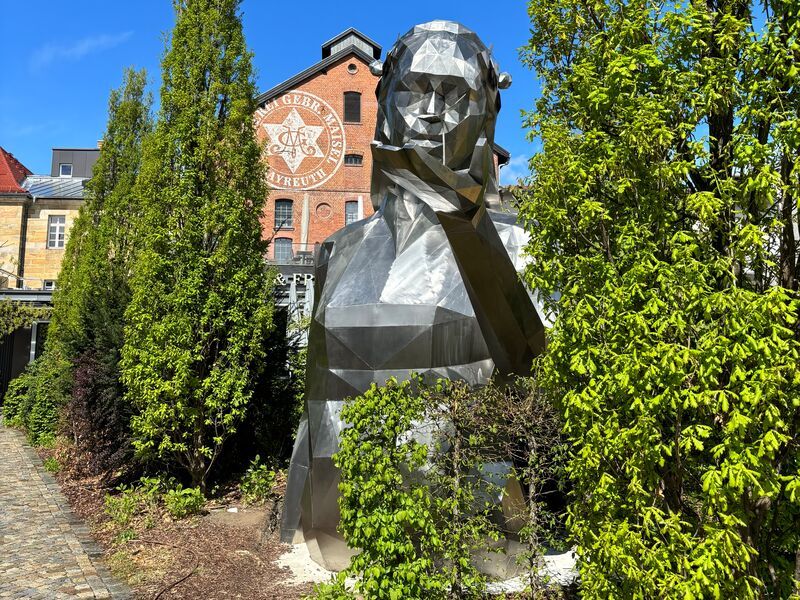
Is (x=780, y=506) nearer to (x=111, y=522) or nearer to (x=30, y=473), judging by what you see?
(x=111, y=522)

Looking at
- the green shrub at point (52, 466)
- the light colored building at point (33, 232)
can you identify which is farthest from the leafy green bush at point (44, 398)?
the light colored building at point (33, 232)

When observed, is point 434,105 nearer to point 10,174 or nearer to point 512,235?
point 512,235

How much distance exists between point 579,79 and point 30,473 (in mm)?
13420

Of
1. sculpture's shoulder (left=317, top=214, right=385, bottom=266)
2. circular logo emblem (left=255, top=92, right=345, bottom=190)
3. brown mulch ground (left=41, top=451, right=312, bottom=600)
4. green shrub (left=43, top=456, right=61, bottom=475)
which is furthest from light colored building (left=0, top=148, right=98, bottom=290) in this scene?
sculpture's shoulder (left=317, top=214, right=385, bottom=266)

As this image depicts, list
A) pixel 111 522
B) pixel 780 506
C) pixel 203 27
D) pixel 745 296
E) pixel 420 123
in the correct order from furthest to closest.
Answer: pixel 203 27 < pixel 111 522 < pixel 420 123 < pixel 780 506 < pixel 745 296

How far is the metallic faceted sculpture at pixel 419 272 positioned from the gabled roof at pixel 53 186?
3001 cm

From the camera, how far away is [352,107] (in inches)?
1222

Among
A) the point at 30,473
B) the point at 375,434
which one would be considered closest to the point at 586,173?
the point at 375,434

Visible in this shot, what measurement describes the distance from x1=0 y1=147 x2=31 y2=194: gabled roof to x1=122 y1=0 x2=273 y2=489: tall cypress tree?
25949 mm

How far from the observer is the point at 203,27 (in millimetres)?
10633

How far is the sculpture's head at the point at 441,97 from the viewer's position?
6.53 meters

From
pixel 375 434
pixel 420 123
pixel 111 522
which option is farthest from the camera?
pixel 111 522

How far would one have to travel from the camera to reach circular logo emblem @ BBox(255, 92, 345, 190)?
97.2 ft

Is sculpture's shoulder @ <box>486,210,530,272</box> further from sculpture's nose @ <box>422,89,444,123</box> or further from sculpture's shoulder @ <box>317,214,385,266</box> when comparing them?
sculpture's nose @ <box>422,89,444,123</box>
